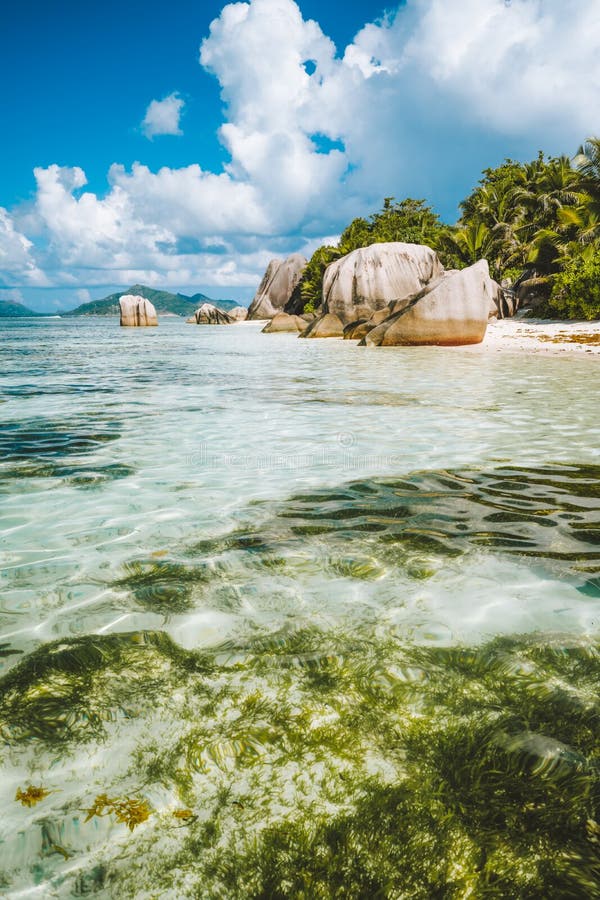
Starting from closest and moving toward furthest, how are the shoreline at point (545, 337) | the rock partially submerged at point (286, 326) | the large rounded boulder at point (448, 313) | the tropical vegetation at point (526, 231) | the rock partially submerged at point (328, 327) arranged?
the shoreline at point (545, 337) < the large rounded boulder at point (448, 313) < the tropical vegetation at point (526, 231) < the rock partially submerged at point (328, 327) < the rock partially submerged at point (286, 326)

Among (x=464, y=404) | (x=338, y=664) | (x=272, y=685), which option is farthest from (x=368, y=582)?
(x=464, y=404)

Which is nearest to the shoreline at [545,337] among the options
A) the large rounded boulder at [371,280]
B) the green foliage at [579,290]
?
the green foliage at [579,290]

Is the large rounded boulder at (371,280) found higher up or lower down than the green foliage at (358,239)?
lower down

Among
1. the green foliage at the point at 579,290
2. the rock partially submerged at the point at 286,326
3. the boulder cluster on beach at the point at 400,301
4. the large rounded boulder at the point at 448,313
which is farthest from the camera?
the rock partially submerged at the point at 286,326

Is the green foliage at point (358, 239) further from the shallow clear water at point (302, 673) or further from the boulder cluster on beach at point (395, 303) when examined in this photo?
the shallow clear water at point (302, 673)

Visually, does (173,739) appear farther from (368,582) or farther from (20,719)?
(368,582)

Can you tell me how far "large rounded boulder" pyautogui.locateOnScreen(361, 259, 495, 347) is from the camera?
1666 centimetres

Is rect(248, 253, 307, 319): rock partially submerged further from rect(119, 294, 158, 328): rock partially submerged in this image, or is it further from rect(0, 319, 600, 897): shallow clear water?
rect(0, 319, 600, 897): shallow clear water

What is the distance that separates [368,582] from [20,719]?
144 cm

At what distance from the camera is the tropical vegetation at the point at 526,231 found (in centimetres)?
2230

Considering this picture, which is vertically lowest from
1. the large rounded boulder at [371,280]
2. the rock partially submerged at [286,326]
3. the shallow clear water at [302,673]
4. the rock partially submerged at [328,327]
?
the shallow clear water at [302,673]

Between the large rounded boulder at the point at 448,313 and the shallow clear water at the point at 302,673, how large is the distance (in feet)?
43.1

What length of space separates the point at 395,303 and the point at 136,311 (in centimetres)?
3110

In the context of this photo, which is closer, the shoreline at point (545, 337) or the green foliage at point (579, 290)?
the shoreline at point (545, 337)
